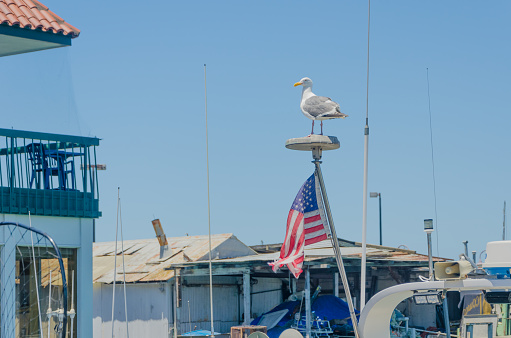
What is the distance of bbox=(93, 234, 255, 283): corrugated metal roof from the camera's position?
29.7 metres

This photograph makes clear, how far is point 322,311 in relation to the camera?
1090 inches

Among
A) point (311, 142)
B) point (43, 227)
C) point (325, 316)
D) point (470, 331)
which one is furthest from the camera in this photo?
point (325, 316)

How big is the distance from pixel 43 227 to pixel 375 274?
725 inches

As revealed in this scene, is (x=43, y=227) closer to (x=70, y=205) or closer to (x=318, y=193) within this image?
(x=70, y=205)

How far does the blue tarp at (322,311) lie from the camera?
90.0 ft

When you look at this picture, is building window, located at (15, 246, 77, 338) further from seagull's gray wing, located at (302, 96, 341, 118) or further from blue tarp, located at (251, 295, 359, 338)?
blue tarp, located at (251, 295, 359, 338)

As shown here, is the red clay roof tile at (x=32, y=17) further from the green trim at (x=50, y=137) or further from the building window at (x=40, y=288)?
the building window at (x=40, y=288)

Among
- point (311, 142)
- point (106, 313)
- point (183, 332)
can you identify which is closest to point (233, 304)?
point (183, 332)

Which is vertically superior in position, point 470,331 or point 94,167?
point 94,167

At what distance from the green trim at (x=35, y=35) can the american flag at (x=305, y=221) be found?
5.37m

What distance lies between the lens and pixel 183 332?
28469mm

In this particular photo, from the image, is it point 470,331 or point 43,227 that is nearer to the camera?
point 470,331

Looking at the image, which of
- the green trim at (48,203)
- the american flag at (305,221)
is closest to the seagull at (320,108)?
the american flag at (305,221)

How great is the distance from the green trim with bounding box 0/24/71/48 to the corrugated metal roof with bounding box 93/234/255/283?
1489 cm
